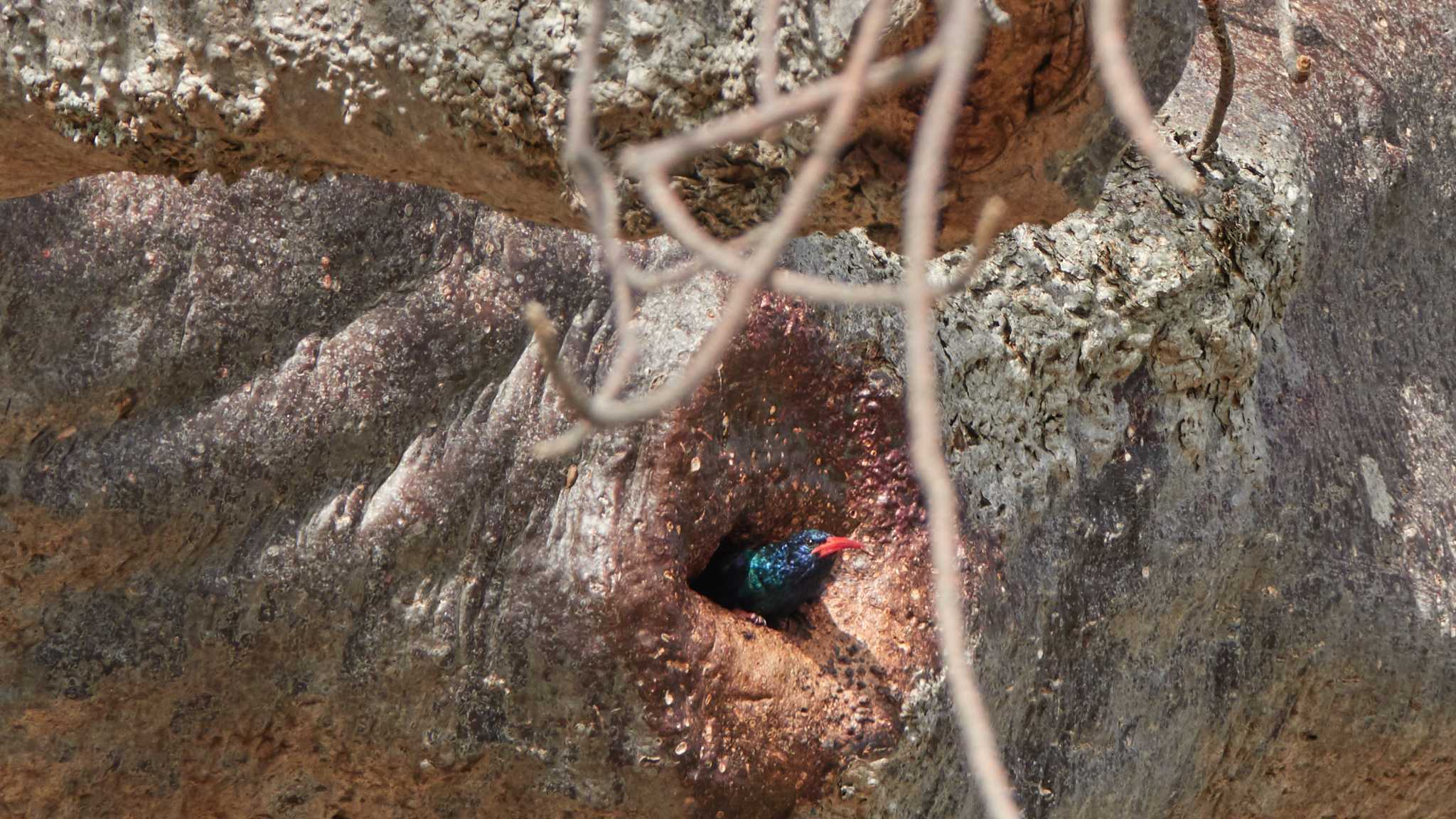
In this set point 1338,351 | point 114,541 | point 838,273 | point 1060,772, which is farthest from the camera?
point 1338,351

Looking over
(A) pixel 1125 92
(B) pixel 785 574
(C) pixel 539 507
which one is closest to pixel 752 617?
(B) pixel 785 574

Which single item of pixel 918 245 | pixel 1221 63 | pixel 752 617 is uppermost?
pixel 1221 63

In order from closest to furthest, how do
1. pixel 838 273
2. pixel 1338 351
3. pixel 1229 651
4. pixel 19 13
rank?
pixel 19 13 < pixel 838 273 < pixel 1229 651 < pixel 1338 351

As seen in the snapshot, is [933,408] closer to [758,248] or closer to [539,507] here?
[758,248]

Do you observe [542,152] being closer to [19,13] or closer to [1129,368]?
[19,13]

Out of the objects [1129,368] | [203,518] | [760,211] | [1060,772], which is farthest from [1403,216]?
[203,518]

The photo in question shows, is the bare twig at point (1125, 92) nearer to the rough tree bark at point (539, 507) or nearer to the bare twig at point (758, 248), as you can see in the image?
the bare twig at point (758, 248)

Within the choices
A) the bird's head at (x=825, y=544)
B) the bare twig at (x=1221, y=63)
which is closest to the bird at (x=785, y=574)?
the bird's head at (x=825, y=544)
